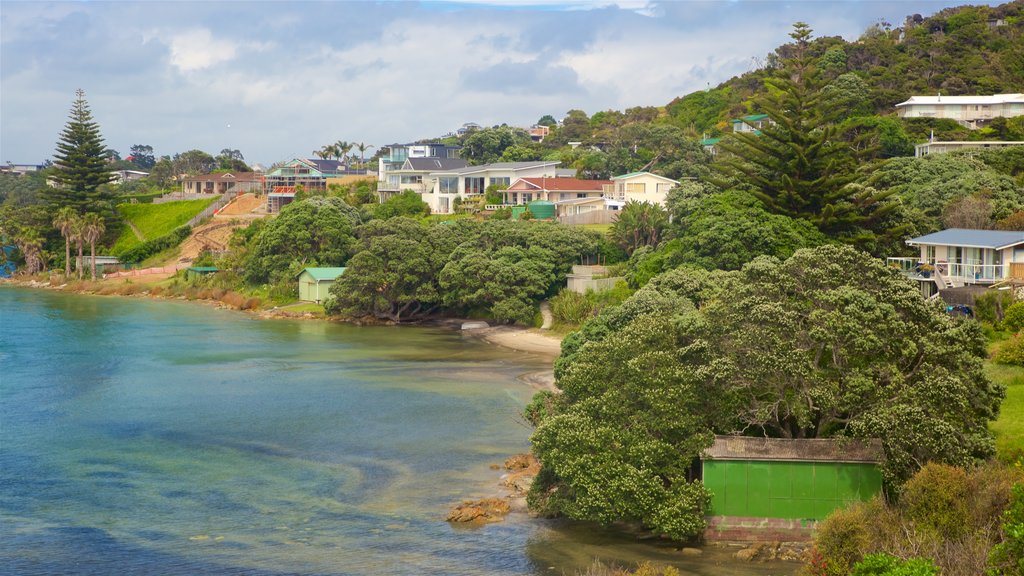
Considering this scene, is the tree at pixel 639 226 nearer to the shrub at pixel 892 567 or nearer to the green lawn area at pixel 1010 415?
the green lawn area at pixel 1010 415

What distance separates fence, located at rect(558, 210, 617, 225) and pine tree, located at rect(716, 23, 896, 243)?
53.9 ft

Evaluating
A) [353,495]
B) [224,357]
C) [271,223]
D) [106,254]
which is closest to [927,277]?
[353,495]

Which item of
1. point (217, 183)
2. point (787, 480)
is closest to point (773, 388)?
point (787, 480)

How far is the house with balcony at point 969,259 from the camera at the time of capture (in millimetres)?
Result: 31266

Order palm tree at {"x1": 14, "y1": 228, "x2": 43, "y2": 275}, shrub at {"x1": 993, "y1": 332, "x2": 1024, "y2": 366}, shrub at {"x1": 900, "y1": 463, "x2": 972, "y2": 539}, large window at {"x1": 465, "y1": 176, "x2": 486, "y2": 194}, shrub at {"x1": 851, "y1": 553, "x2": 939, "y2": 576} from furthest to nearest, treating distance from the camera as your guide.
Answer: palm tree at {"x1": 14, "y1": 228, "x2": 43, "y2": 275}
large window at {"x1": 465, "y1": 176, "x2": 486, "y2": 194}
shrub at {"x1": 993, "y1": 332, "x2": 1024, "y2": 366}
shrub at {"x1": 900, "y1": 463, "x2": 972, "y2": 539}
shrub at {"x1": 851, "y1": 553, "x2": 939, "y2": 576}

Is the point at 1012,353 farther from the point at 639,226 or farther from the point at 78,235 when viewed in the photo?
the point at 78,235

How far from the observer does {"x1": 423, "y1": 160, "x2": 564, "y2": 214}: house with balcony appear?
234 ft

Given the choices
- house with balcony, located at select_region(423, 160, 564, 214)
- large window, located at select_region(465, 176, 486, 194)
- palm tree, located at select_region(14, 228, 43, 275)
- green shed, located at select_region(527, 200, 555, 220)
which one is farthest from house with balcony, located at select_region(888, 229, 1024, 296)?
palm tree, located at select_region(14, 228, 43, 275)

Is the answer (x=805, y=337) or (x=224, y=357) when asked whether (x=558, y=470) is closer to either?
(x=805, y=337)

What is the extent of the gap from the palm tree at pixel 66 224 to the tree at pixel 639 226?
39697 mm

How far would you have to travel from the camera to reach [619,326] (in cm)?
3048

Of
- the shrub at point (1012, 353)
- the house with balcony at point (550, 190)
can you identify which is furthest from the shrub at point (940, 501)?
the house with balcony at point (550, 190)

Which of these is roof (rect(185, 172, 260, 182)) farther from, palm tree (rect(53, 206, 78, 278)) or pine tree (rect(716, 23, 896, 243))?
pine tree (rect(716, 23, 896, 243))

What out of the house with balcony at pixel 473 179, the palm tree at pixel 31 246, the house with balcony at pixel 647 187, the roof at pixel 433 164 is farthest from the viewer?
the roof at pixel 433 164
